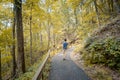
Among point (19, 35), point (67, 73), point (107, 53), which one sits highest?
point (19, 35)

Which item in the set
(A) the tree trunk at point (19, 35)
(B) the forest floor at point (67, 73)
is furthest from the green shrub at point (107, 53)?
(A) the tree trunk at point (19, 35)

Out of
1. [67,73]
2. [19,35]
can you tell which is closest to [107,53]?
[67,73]

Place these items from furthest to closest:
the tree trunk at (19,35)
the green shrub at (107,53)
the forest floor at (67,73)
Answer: the tree trunk at (19,35) → the green shrub at (107,53) → the forest floor at (67,73)

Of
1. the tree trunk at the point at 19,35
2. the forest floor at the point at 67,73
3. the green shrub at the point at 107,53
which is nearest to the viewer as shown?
the forest floor at the point at 67,73

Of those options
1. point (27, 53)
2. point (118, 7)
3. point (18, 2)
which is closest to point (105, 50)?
point (18, 2)

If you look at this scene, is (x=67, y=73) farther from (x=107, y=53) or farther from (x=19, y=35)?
(x=19, y=35)

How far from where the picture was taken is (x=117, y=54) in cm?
1016

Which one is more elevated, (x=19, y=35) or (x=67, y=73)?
(x=19, y=35)

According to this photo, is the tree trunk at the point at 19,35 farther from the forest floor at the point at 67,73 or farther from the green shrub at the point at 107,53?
the green shrub at the point at 107,53

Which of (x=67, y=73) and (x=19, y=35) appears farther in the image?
(x=19, y=35)

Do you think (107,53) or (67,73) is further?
(107,53)

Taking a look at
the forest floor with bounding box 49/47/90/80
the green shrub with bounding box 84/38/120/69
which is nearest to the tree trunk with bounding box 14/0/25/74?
the forest floor with bounding box 49/47/90/80

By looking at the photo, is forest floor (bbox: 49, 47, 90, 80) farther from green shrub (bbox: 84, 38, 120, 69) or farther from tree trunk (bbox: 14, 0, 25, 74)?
tree trunk (bbox: 14, 0, 25, 74)

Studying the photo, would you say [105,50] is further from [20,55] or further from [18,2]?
[18,2]
